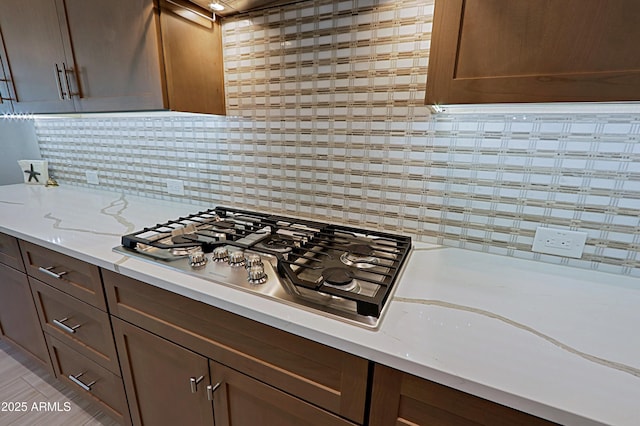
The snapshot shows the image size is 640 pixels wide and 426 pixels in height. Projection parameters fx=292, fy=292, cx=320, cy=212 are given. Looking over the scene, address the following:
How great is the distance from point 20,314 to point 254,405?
148 cm

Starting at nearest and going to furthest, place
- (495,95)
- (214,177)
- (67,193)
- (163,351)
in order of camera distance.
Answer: (495,95) < (163,351) < (214,177) < (67,193)

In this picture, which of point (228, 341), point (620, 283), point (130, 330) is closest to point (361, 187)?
point (228, 341)

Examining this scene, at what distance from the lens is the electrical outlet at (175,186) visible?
1.64 m

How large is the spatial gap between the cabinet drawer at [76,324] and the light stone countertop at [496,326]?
10.1 inches

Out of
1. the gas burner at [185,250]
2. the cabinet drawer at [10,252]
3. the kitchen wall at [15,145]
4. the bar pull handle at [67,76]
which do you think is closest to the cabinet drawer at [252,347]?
the gas burner at [185,250]

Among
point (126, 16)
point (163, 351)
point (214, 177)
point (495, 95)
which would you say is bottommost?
point (163, 351)

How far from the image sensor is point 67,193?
6.14ft

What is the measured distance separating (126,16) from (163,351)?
118 cm

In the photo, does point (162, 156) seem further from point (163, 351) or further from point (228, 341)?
point (228, 341)

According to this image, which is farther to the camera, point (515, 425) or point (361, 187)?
point (361, 187)

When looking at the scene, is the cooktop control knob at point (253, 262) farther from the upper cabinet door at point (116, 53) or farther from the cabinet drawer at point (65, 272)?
the upper cabinet door at point (116, 53)

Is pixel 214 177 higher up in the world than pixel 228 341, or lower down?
higher up

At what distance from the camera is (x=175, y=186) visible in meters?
1.65

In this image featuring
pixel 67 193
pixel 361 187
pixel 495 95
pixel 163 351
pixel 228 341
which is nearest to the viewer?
pixel 495 95
